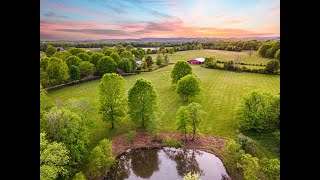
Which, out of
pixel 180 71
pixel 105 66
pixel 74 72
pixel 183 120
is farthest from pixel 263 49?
pixel 183 120

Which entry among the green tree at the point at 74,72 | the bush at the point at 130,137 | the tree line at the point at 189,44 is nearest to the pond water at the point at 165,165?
the bush at the point at 130,137

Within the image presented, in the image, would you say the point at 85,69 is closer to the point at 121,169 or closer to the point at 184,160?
the point at 121,169

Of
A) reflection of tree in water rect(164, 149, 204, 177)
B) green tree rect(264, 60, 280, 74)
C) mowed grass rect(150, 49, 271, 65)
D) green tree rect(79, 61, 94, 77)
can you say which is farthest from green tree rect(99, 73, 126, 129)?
mowed grass rect(150, 49, 271, 65)

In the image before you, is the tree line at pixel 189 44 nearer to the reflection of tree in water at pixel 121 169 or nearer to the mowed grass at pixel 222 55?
the mowed grass at pixel 222 55

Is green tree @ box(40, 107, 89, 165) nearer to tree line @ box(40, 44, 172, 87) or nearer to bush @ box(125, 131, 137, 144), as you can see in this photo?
bush @ box(125, 131, 137, 144)
